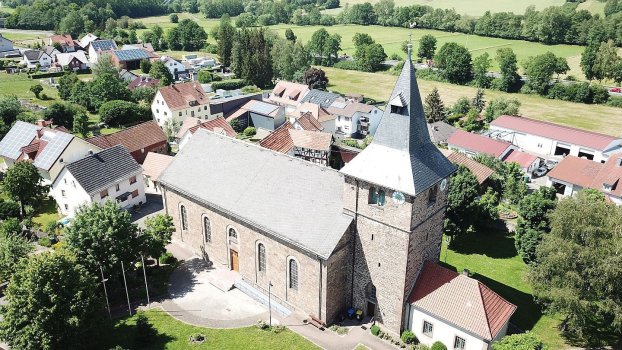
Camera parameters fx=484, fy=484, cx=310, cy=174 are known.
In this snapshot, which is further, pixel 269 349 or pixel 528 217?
pixel 528 217

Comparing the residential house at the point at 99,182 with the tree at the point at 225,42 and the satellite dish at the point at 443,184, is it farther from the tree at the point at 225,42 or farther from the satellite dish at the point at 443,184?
the tree at the point at 225,42

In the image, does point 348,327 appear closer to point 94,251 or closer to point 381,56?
point 94,251

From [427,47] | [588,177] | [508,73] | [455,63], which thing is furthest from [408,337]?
[427,47]

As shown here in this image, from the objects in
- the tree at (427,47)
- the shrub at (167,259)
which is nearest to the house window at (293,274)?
the shrub at (167,259)

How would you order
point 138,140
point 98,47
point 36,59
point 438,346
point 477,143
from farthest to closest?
1. point 98,47
2. point 36,59
3. point 477,143
4. point 138,140
5. point 438,346

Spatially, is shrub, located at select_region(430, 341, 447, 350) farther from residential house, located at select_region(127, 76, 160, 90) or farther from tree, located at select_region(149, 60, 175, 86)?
tree, located at select_region(149, 60, 175, 86)

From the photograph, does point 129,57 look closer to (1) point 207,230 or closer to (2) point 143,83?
(2) point 143,83

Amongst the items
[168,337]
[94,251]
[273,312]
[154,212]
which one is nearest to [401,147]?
[273,312]
